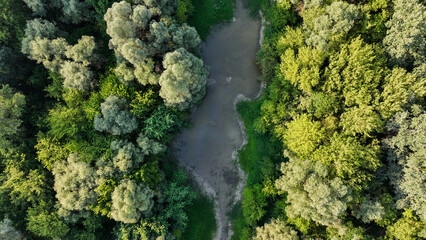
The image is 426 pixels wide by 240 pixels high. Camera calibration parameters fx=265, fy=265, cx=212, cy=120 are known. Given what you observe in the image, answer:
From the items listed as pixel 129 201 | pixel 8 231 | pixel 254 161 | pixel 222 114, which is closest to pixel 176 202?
pixel 129 201

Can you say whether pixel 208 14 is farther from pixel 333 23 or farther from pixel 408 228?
pixel 408 228

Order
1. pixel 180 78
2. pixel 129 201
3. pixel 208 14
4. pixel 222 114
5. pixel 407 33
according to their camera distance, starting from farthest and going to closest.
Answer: pixel 208 14 < pixel 222 114 < pixel 180 78 < pixel 129 201 < pixel 407 33

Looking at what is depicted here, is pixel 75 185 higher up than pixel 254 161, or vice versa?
pixel 75 185

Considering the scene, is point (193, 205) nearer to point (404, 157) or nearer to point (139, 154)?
point (139, 154)

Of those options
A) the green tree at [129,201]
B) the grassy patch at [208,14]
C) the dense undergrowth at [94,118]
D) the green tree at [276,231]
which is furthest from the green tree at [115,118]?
the green tree at [276,231]

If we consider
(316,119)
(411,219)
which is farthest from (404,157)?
(316,119)

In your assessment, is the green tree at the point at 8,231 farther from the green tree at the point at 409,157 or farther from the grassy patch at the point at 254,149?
the green tree at the point at 409,157

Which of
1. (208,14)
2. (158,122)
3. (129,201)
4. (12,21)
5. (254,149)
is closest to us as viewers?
(129,201)
